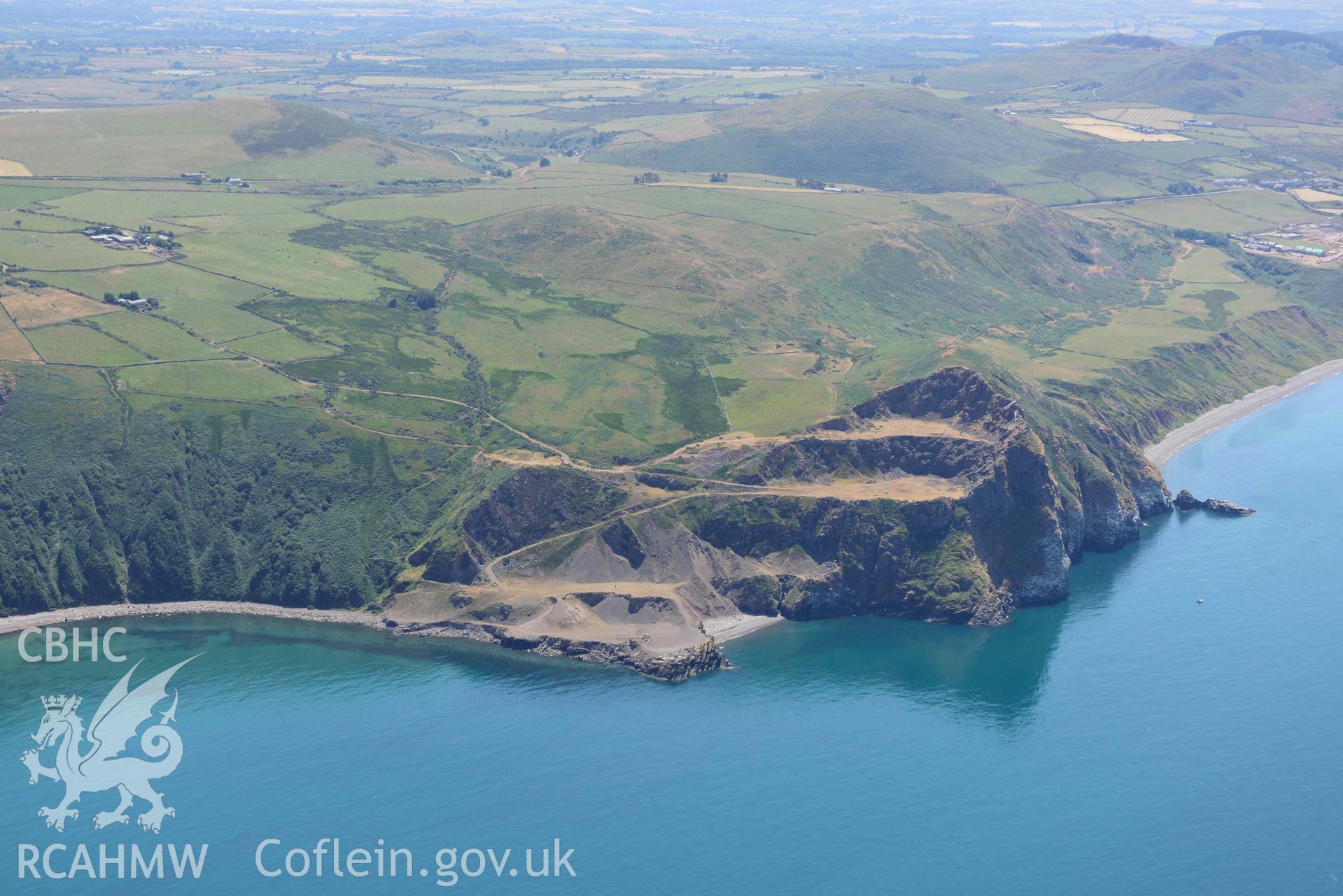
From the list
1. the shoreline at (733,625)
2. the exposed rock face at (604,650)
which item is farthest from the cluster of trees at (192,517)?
the shoreline at (733,625)

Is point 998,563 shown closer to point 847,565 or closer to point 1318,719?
point 847,565

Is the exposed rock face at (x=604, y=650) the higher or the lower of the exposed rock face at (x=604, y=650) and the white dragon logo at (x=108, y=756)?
the lower

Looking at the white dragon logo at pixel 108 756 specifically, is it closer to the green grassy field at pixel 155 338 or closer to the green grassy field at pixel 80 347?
the green grassy field at pixel 80 347

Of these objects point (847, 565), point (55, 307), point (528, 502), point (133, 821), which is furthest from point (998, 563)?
point (55, 307)

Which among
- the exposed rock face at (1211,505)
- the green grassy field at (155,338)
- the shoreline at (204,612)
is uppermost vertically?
the green grassy field at (155,338)

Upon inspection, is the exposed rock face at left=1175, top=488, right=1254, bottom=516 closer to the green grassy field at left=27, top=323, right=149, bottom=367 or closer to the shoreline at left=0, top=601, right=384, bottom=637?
the shoreline at left=0, top=601, right=384, bottom=637
